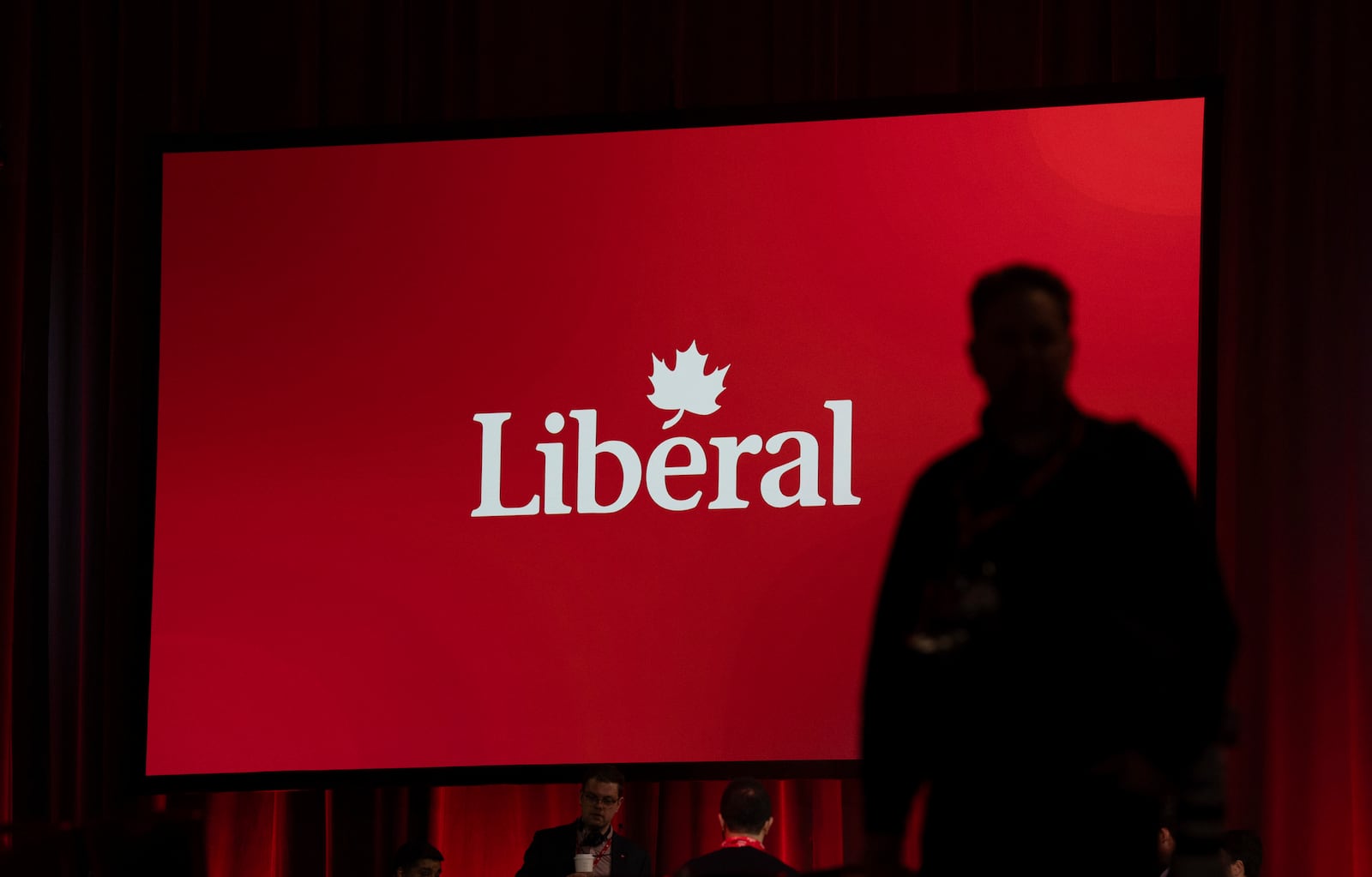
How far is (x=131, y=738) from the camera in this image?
536 centimetres

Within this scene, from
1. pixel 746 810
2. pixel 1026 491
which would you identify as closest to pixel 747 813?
pixel 746 810

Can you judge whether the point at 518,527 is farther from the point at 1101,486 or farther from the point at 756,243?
the point at 1101,486

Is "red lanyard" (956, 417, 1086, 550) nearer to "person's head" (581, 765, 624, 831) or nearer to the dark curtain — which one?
"person's head" (581, 765, 624, 831)

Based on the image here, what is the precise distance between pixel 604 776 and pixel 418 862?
647 millimetres

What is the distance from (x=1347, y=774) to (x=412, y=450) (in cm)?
346

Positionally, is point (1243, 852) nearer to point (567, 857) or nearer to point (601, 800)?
point (601, 800)

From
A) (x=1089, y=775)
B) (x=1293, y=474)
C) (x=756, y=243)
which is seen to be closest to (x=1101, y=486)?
(x=1089, y=775)

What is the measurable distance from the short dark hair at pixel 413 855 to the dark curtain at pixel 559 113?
3.35 feet

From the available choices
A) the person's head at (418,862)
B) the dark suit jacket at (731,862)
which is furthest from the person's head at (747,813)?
the person's head at (418,862)

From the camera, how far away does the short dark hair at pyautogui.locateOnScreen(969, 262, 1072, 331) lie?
5.36 feet

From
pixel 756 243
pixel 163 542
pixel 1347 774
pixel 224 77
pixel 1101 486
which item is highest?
pixel 224 77

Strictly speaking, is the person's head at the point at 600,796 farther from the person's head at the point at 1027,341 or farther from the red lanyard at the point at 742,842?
the person's head at the point at 1027,341

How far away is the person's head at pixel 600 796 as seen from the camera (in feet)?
16.8

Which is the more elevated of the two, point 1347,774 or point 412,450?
point 412,450
